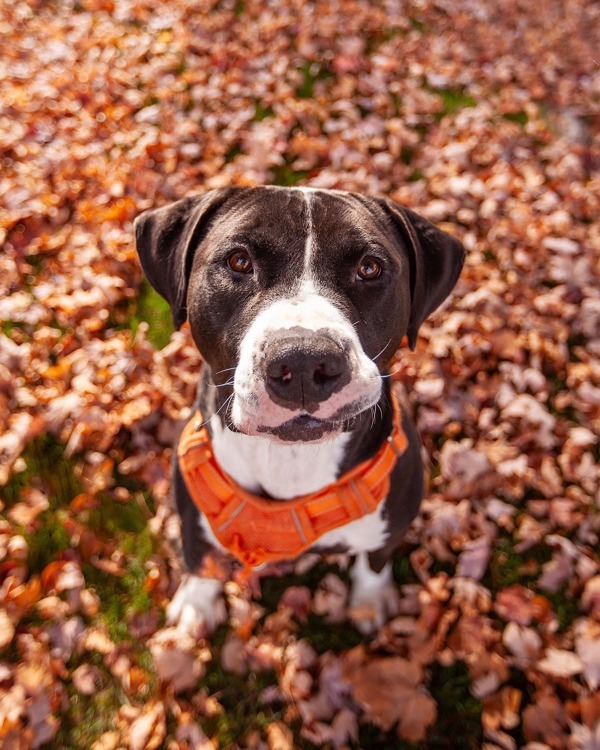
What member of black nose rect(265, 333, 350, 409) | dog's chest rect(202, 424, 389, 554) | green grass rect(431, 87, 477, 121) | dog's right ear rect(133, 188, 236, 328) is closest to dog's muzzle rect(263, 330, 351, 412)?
black nose rect(265, 333, 350, 409)

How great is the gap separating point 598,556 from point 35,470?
11.1 ft

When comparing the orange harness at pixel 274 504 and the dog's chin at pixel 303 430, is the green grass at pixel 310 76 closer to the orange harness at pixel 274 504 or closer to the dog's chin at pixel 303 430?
the orange harness at pixel 274 504

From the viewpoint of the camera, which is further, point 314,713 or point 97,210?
point 97,210

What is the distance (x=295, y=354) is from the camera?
1.69 meters

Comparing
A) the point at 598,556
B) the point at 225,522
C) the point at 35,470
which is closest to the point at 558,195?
the point at 598,556

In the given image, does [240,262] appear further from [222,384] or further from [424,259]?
[424,259]

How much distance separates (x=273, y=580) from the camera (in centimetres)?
330

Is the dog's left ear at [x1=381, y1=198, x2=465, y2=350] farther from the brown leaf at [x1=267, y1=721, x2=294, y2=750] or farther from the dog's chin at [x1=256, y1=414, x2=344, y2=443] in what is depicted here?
the brown leaf at [x1=267, y1=721, x2=294, y2=750]

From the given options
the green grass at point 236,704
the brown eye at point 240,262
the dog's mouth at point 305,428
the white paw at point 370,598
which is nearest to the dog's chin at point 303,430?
the dog's mouth at point 305,428

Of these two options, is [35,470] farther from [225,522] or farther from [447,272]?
[447,272]

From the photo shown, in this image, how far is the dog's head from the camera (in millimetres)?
1757

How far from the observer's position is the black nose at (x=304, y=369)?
170cm

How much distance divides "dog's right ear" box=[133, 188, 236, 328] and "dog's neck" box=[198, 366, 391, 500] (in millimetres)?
372

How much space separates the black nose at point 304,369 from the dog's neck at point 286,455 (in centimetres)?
42
